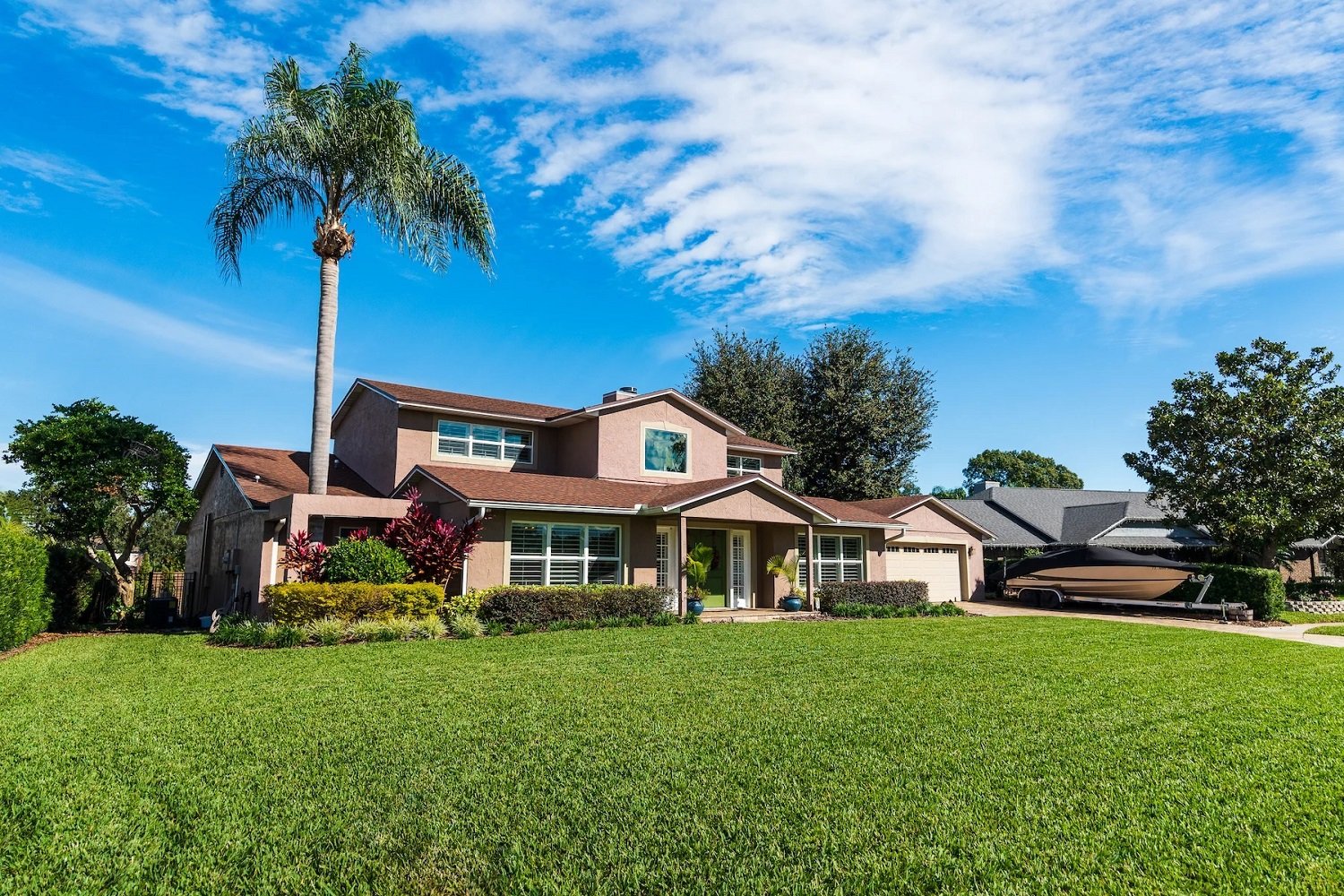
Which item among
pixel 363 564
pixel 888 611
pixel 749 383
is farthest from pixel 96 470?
pixel 749 383

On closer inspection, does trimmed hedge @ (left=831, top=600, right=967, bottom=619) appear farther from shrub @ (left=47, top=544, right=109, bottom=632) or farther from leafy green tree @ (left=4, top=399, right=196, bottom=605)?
shrub @ (left=47, top=544, right=109, bottom=632)

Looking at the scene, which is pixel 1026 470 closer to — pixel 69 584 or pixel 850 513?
pixel 850 513

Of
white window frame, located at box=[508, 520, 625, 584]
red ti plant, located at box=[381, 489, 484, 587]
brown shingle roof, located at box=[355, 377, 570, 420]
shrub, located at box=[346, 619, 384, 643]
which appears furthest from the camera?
brown shingle roof, located at box=[355, 377, 570, 420]

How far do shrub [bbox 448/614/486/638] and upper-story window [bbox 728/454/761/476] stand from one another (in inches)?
497

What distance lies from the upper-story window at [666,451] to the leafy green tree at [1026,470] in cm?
6279

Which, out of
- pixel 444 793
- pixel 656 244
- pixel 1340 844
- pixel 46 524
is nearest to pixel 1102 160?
pixel 656 244

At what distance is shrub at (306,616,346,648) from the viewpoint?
13484mm

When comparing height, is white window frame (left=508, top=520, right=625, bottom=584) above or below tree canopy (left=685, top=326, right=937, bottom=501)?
below

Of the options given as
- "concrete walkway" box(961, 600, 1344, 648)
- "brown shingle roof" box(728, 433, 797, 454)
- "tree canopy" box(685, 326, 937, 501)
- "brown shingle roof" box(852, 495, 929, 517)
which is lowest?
"concrete walkway" box(961, 600, 1344, 648)

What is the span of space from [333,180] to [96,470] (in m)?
8.25

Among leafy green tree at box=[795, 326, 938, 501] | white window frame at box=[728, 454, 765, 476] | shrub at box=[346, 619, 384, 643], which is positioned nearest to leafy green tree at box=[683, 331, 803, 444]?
leafy green tree at box=[795, 326, 938, 501]

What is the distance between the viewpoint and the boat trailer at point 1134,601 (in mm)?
20391

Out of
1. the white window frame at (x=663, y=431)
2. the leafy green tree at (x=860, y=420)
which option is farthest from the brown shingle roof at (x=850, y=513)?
the leafy green tree at (x=860, y=420)

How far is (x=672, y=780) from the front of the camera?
5355 millimetres
